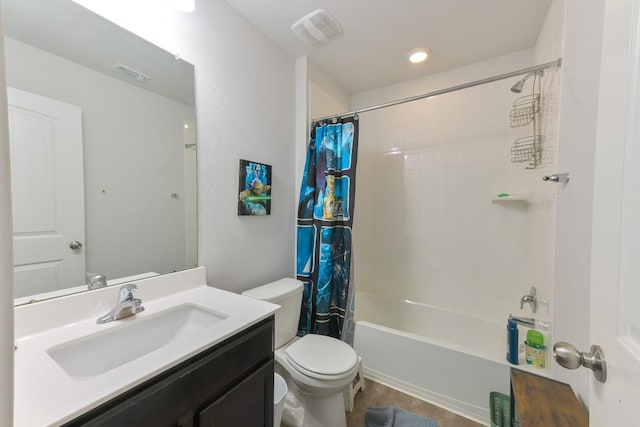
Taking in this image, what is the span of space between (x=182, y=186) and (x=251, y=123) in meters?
0.62

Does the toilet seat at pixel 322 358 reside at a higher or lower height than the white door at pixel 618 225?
lower

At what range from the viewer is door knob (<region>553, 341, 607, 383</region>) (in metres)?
0.49

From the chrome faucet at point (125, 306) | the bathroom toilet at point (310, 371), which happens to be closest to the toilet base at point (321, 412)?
the bathroom toilet at point (310, 371)

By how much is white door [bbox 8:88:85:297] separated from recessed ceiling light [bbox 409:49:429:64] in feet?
6.75

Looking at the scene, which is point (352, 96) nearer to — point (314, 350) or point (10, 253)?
point (314, 350)

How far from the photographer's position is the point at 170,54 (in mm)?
1242

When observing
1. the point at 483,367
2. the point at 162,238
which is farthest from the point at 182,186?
the point at 483,367

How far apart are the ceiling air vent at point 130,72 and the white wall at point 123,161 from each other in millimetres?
47

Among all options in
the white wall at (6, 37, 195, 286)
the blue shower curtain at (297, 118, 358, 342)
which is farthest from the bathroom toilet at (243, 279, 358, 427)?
the white wall at (6, 37, 195, 286)

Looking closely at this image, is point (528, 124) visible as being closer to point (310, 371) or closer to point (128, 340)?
point (310, 371)

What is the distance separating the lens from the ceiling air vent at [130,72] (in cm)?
109

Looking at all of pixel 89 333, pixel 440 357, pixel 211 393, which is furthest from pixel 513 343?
pixel 89 333

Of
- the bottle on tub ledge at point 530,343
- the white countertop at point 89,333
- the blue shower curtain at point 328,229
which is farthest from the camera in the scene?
the blue shower curtain at point 328,229

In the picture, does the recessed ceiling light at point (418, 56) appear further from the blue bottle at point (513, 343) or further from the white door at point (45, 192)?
the white door at point (45, 192)
